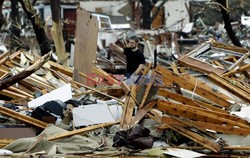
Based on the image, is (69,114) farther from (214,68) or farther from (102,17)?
(102,17)

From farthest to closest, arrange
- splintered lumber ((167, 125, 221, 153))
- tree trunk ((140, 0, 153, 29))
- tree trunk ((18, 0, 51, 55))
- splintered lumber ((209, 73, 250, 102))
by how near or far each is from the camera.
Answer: tree trunk ((140, 0, 153, 29)), tree trunk ((18, 0, 51, 55)), splintered lumber ((209, 73, 250, 102)), splintered lumber ((167, 125, 221, 153))

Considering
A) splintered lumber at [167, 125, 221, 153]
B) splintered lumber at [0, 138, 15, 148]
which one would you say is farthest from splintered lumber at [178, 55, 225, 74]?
splintered lumber at [0, 138, 15, 148]

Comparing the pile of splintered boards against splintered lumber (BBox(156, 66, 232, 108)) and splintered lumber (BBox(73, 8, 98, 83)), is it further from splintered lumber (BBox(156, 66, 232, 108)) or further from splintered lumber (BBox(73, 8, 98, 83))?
splintered lumber (BBox(73, 8, 98, 83))

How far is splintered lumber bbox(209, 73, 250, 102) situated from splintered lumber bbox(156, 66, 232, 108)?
146 mm

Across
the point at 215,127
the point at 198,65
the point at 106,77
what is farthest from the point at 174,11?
the point at 215,127

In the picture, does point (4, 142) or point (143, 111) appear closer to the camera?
point (4, 142)

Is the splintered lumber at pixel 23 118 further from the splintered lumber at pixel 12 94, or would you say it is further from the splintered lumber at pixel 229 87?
the splintered lumber at pixel 229 87

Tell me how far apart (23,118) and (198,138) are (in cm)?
239

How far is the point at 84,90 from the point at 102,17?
85.2ft

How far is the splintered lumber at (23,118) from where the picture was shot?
7.80 metres

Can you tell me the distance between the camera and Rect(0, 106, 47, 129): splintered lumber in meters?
7.80

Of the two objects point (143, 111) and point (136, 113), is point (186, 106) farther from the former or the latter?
point (136, 113)

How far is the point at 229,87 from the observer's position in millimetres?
8648

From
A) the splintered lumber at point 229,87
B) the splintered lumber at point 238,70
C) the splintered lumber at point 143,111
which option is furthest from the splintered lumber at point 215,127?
the splintered lumber at point 238,70
